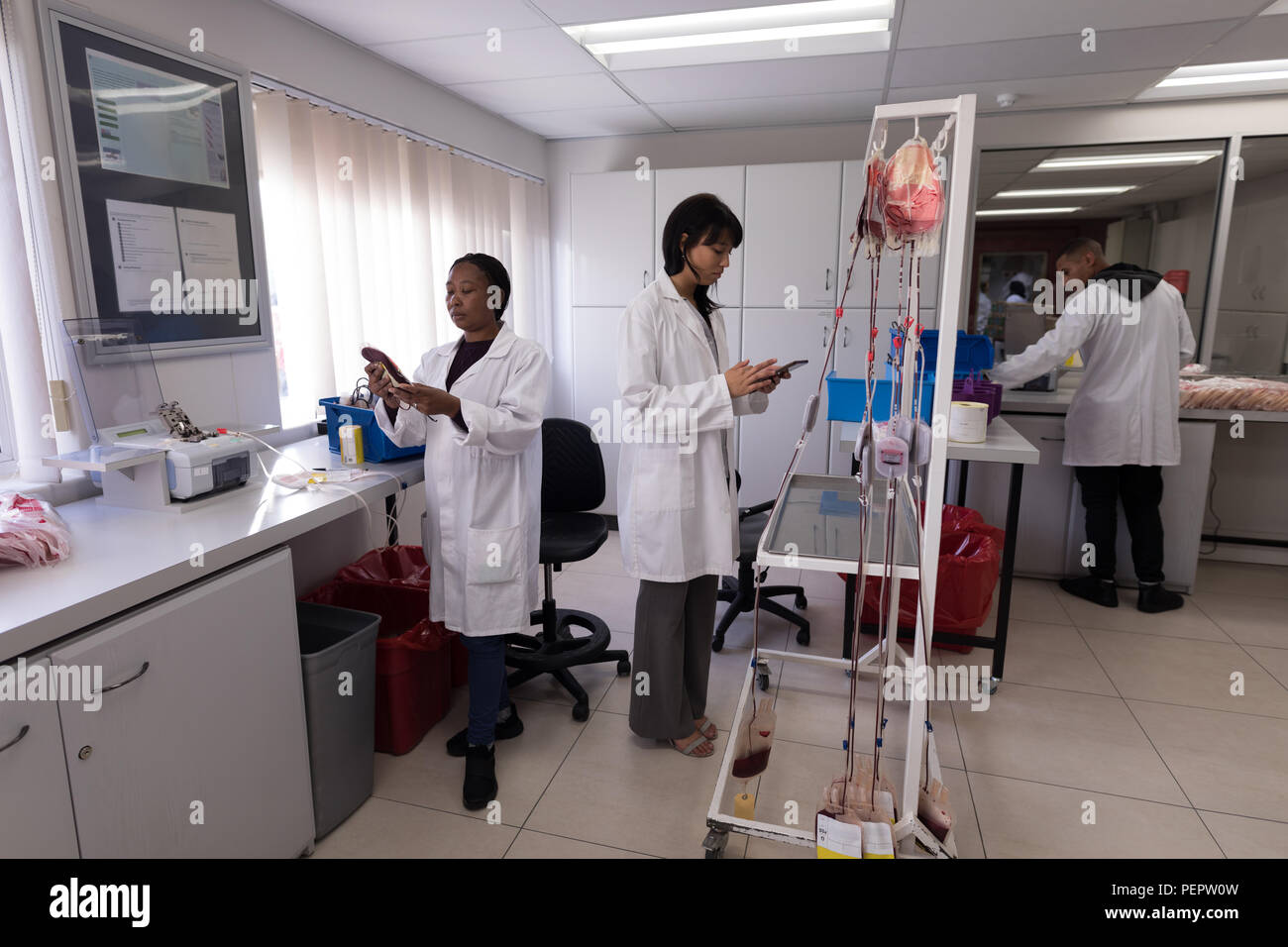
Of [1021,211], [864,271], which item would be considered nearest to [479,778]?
[864,271]

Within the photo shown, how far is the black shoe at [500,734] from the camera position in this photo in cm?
222

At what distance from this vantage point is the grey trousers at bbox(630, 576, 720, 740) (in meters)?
2.06

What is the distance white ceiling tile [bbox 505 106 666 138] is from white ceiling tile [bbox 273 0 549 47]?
119 cm

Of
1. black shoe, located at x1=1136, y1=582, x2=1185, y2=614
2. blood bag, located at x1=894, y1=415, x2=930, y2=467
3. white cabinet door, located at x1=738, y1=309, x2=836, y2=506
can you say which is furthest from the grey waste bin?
black shoe, located at x1=1136, y1=582, x2=1185, y2=614

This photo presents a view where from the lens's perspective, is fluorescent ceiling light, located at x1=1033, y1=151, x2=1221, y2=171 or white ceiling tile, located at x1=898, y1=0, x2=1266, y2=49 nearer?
white ceiling tile, located at x1=898, y1=0, x2=1266, y2=49

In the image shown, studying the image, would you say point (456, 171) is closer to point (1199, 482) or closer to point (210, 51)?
point (210, 51)

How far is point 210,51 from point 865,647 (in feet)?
9.44

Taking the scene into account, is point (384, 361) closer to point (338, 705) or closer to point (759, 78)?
point (338, 705)

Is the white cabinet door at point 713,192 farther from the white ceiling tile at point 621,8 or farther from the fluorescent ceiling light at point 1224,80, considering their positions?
the fluorescent ceiling light at point 1224,80

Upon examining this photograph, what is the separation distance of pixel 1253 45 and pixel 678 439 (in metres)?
2.82

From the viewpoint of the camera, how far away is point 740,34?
279cm

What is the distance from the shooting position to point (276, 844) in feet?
5.51

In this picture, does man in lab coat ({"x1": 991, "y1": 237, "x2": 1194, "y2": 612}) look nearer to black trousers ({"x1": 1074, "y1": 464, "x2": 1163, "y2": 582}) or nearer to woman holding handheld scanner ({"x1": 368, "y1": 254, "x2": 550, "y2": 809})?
black trousers ({"x1": 1074, "y1": 464, "x2": 1163, "y2": 582})
